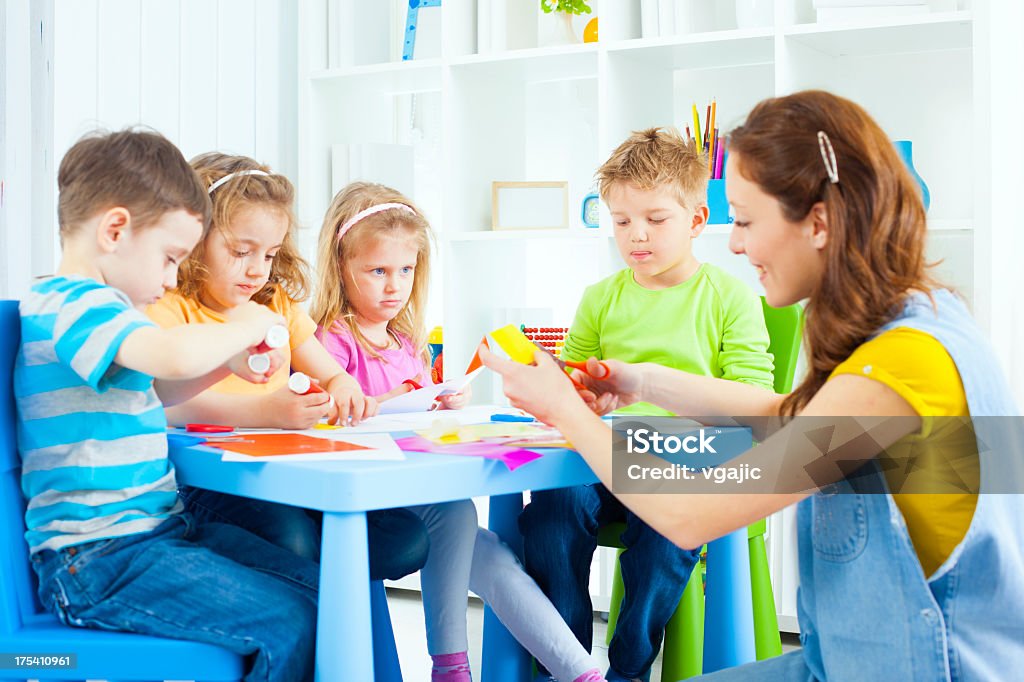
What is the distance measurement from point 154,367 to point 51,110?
124cm

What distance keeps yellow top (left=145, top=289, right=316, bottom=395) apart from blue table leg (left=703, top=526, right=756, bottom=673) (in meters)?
0.72

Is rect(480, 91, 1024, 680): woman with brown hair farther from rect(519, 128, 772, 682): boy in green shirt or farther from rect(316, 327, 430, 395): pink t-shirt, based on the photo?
rect(316, 327, 430, 395): pink t-shirt

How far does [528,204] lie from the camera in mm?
2758

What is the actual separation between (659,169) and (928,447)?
0.94 m

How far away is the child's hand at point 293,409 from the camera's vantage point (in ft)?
4.65

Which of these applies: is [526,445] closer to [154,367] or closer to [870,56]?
[154,367]

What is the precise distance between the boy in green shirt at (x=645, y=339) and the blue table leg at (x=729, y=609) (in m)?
0.06

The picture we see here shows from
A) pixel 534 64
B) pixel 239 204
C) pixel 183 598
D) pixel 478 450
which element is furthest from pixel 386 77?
pixel 183 598

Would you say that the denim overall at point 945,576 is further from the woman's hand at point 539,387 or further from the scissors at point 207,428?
the scissors at point 207,428

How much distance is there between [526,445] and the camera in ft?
4.10

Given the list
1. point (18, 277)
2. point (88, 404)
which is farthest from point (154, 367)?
point (18, 277)

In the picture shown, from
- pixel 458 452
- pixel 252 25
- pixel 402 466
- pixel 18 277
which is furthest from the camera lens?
pixel 252 25

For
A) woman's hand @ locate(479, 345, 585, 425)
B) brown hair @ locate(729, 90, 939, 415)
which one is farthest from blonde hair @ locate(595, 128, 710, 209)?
brown hair @ locate(729, 90, 939, 415)

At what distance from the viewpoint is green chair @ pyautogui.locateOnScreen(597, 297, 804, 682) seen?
1.69m
